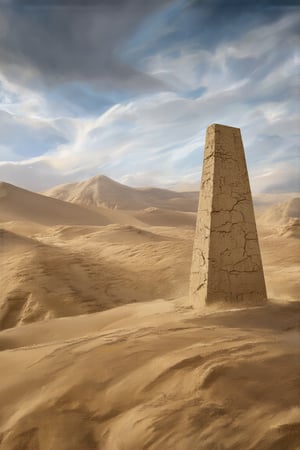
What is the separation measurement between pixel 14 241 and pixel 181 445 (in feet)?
33.5

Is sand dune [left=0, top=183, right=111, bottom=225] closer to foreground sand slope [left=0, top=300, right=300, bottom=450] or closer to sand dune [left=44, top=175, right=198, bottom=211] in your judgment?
sand dune [left=44, top=175, right=198, bottom=211]

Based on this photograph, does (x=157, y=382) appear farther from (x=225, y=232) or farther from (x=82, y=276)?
(x=82, y=276)

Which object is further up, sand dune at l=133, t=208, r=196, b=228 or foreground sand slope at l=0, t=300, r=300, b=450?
sand dune at l=133, t=208, r=196, b=228

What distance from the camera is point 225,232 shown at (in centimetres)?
442

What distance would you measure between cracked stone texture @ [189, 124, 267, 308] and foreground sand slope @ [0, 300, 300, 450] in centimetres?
147

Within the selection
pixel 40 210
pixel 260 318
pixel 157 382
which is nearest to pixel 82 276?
pixel 260 318

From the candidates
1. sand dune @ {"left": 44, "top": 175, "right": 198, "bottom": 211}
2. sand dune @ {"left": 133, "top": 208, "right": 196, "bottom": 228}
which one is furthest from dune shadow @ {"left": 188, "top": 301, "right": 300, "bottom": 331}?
sand dune @ {"left": 44, "top": 175, "right": 198, "bottom": 211}

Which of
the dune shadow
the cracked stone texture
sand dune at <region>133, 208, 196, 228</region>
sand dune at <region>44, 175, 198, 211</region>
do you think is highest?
sand dune at <region>44, 175, 198, 211</region>

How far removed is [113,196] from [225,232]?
37.5m

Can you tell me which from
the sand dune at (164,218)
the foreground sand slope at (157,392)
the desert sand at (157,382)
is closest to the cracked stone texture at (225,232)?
the desert sand at (157,382)

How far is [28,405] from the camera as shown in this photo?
6.18 ft

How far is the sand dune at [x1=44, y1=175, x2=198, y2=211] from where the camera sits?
130 ft

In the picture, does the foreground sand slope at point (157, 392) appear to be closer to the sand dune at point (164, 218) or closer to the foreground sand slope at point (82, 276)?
the foreground sand slope at point (82, 276)

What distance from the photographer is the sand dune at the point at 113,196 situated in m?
39.5
